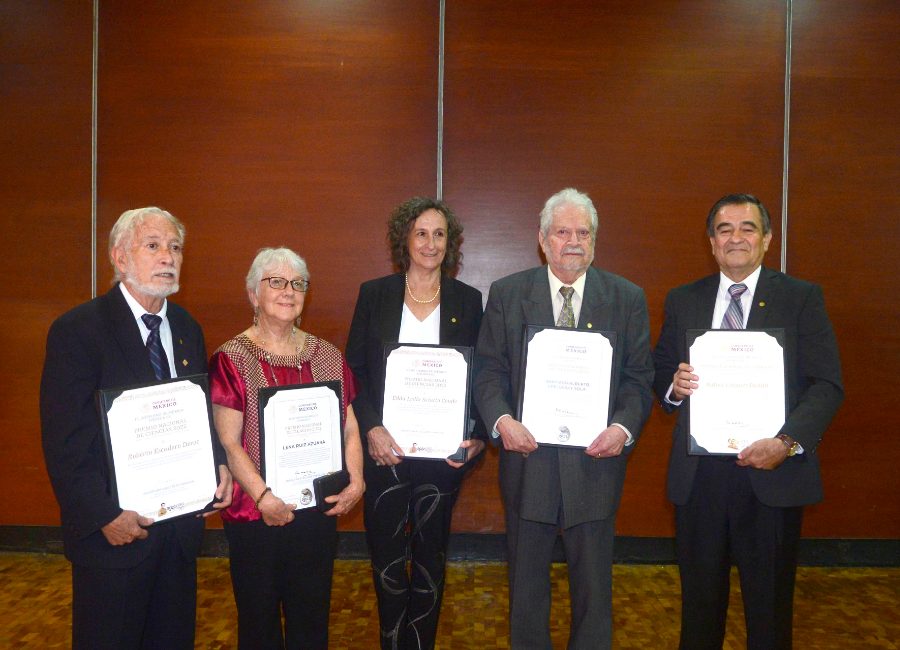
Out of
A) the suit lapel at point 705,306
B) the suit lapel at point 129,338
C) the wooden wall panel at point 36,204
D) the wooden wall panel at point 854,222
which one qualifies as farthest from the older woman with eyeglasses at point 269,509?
the wooden wall panel at point 854,222

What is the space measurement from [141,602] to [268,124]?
313 centimetres

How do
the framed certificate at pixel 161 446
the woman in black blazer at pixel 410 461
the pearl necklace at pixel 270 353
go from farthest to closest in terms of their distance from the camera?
the woman in black blazer at pixel 410 461, the pearl necklace at pixel 270 353, the framed certificate at pixel 161 446

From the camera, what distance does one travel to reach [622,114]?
414 cm

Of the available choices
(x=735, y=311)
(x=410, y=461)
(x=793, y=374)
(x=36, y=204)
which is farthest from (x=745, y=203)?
(x=36, y=204)

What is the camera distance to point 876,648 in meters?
2.98

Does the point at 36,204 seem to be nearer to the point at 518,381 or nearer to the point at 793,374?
the point at 518,381

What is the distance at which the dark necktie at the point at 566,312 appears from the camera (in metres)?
2.26

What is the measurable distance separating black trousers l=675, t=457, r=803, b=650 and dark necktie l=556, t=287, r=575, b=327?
2.27 feet

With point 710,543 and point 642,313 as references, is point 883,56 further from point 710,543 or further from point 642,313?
point 710,543

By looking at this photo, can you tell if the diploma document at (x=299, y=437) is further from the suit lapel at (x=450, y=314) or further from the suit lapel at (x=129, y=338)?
the suit lapel at (x=450, y=314)

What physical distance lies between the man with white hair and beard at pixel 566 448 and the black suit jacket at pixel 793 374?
22 centimetres

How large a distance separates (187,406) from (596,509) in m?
1.35

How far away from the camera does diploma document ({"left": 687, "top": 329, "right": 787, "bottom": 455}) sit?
213 centimetres

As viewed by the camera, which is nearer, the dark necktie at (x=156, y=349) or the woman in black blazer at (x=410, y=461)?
the dark necktie at (x=156, y=349)
